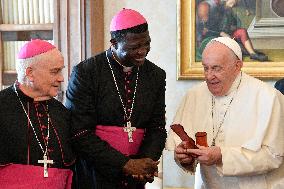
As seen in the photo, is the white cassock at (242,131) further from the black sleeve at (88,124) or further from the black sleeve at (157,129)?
the black sleeve at (88,124)

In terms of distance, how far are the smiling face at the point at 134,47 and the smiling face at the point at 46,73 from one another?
31 centimetres

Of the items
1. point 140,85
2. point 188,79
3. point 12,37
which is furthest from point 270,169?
point 12,37

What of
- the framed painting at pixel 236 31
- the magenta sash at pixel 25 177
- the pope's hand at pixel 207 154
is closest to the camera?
the magenta sash at pixel 25 177

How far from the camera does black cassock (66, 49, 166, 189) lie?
229 cm

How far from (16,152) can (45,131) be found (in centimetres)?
17

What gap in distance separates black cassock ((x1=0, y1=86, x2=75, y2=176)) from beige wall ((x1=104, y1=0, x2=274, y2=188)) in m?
1.65

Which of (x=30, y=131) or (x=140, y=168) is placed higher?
(x=30, y=131)

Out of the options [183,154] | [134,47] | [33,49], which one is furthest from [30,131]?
[183,154]

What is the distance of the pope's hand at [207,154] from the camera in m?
2.22

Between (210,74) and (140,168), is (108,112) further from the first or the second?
(210,74)

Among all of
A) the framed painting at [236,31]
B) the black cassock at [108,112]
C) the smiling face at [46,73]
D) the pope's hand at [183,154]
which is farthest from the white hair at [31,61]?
the framed painting at [236,31]

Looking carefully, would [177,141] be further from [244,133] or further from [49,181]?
[49,181]

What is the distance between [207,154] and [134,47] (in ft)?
2.07

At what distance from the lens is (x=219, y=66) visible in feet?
7.59
